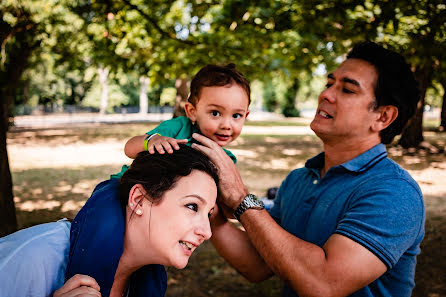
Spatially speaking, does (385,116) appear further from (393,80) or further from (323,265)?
(323,265)

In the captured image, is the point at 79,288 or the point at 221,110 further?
the point at 221,110

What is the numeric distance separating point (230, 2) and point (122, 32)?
7.76 feet

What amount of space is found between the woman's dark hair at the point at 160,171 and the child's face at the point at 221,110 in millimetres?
729

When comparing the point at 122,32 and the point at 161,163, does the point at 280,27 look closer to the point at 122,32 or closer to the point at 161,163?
the point at 122,32

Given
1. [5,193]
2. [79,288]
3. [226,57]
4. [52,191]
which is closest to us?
[79,288]

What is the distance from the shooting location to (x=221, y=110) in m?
2.66

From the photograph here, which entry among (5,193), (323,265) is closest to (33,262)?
(323,265)

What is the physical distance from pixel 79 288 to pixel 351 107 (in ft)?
6.51

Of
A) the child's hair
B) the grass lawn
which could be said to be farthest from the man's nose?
the grass lawn

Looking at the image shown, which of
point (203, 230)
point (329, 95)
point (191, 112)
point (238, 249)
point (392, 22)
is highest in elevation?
point (392, 22)

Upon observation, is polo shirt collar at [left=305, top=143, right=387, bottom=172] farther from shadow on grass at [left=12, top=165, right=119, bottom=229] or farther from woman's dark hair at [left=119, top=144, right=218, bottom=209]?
shadow on grass at [left=12, top=165, right=119, bottom=229]

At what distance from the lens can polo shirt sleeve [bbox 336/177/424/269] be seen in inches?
74.7

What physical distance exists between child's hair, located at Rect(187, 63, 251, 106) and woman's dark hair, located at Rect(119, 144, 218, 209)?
2.81 feet

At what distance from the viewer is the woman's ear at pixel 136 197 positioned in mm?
1778
